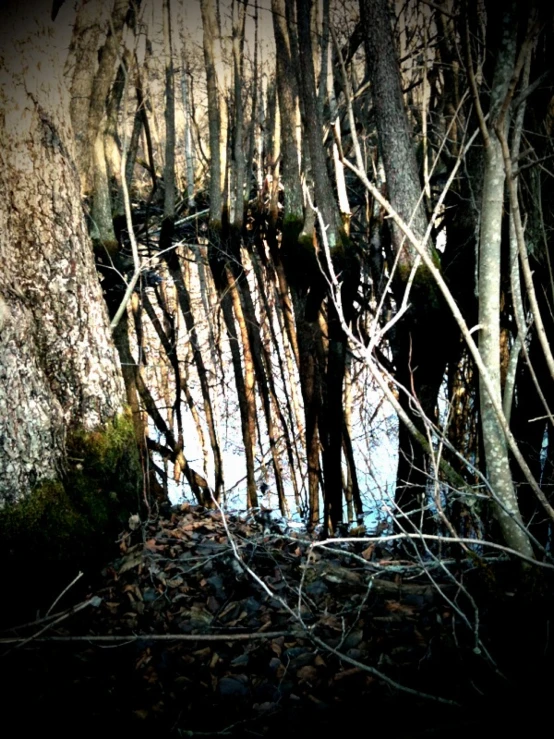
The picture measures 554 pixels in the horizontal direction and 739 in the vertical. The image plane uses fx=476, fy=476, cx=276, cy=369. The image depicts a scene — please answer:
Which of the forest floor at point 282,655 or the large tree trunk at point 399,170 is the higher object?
the large tree trunk at point 399,170

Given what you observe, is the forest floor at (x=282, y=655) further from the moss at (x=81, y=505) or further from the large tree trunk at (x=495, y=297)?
the large tree trunk at (x=495, y=297)

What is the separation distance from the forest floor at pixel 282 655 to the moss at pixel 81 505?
185 millimetres

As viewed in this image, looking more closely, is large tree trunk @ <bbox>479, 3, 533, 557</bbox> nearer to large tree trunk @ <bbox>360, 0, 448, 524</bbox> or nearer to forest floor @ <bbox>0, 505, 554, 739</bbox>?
forest floor @ <bbox>0, 505, 554, 739</bbox>

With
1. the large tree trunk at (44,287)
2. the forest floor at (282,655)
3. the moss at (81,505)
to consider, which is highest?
the large tree trunk at (44,287)

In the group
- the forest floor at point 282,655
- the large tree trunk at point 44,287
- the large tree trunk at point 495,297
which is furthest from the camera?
the large tree trunk at point 44,287

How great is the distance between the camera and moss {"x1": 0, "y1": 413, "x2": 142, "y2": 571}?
97.9 inches

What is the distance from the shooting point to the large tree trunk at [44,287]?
2631 mm

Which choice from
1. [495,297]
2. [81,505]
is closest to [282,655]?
[81,505]

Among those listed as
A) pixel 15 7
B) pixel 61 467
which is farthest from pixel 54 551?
pixel 15 7

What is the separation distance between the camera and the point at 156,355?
24.6 feet

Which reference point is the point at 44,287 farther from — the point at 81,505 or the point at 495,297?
the point at 495,297

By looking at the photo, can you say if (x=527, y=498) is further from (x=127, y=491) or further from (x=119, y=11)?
(x=119, y=11)

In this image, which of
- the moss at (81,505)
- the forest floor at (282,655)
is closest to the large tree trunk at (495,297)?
the forest floor at (282,655)

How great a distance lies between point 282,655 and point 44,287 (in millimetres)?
2570
